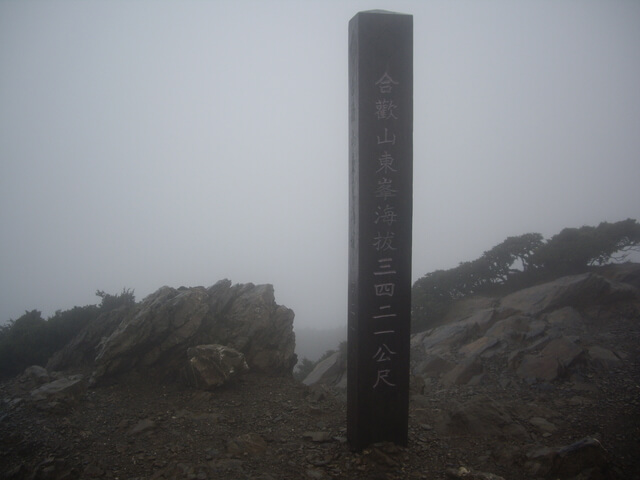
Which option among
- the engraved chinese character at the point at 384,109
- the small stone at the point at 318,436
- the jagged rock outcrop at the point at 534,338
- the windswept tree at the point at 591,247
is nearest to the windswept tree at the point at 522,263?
the windswept tree at the point at 591,247

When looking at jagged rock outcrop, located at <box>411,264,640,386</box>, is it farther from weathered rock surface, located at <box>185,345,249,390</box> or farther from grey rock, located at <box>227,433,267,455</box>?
grey rock, located at <box>227,433,267,455</box>

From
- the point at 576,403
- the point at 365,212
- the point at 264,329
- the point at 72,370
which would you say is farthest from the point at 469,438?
the point at 72,370

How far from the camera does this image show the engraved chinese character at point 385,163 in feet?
21.4

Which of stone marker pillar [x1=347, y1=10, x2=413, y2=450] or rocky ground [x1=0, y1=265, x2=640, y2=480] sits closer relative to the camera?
rocky ground [x1=0, y1=265, x2=640, y2=480]

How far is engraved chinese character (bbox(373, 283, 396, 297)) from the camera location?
654 centimetres

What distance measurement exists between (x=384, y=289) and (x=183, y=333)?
20.3 feet

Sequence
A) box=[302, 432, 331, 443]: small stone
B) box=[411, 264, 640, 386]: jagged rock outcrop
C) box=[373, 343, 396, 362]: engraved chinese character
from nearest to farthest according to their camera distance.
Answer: box=[373, 343, 396, 362]: engraved chinese character, box=[302, 432, 331, 443]: small stone, box=[411, 264, 640, 386]: jagged rock outcrop

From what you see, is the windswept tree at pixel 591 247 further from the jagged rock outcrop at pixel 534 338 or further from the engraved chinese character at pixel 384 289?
the engraved chinese character at pixel 384 289

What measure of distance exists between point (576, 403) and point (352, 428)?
5365 millimetres

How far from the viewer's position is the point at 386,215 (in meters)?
6.55

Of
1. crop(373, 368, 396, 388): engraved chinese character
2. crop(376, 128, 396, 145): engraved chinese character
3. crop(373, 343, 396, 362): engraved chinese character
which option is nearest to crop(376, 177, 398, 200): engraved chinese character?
crop(376, 128, 396, 145): engraved chinese character

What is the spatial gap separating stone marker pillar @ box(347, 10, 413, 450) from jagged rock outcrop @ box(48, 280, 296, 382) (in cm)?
432

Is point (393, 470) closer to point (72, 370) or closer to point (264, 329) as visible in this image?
point (264, 329)

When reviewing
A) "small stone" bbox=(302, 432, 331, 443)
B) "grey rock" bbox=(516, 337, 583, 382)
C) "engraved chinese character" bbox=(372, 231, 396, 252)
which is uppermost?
"engraved chinese character" bbox=(372, 231, 396, 252)
